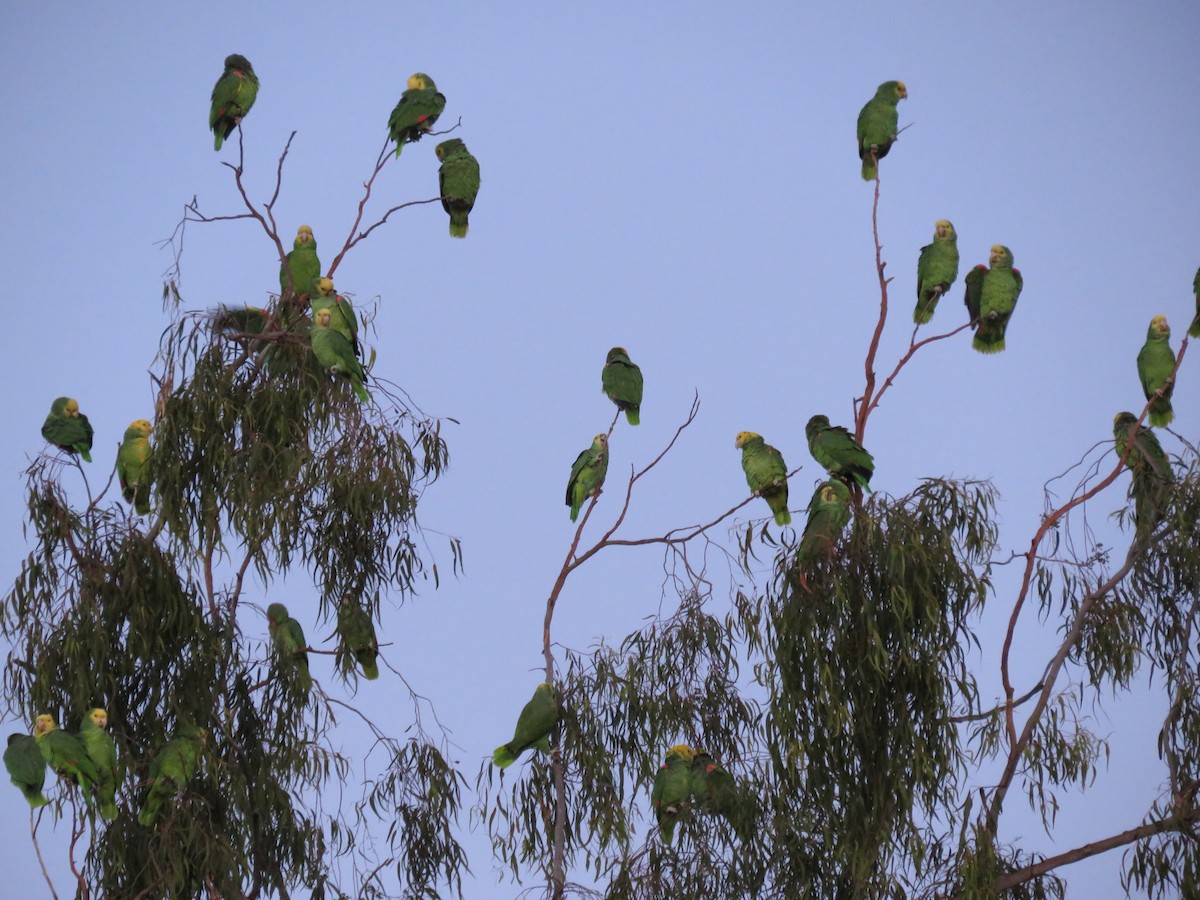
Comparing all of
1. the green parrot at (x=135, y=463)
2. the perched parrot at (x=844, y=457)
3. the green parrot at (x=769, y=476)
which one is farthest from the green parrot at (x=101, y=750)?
the perched parrot at (x=844, y=457)

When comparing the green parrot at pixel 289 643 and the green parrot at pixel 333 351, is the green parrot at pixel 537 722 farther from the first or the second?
the green parrot at pixel 333 351

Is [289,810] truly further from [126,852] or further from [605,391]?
[605,391]

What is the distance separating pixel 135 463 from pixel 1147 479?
4559 millimetres

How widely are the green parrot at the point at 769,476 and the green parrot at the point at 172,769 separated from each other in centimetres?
273

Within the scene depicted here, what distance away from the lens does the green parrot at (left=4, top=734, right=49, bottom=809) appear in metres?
5.74

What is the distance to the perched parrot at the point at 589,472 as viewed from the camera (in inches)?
290

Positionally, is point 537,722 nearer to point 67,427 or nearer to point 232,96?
point 67,427

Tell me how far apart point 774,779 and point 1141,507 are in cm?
198

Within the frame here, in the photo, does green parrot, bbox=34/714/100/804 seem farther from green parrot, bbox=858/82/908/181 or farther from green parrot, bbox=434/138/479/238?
green parrot, bbox=858/82/908/181

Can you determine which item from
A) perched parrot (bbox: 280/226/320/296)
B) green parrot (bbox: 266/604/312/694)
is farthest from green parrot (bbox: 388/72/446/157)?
green parrot (bbox: 266/604/312/694)

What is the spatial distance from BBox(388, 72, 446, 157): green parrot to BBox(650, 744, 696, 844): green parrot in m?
3.67

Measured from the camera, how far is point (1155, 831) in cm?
552

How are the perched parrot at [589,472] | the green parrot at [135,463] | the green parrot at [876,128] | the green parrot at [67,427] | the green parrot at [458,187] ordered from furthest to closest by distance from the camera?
the green parrot at [458,187]
the green parrot at [876,128]
the perched parrot at [589,472]
the green parrot at [67,427]
the green parrot at [135,463]

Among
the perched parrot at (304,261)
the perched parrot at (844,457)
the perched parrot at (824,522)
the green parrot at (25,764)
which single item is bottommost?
the green parrot at (25,764)
